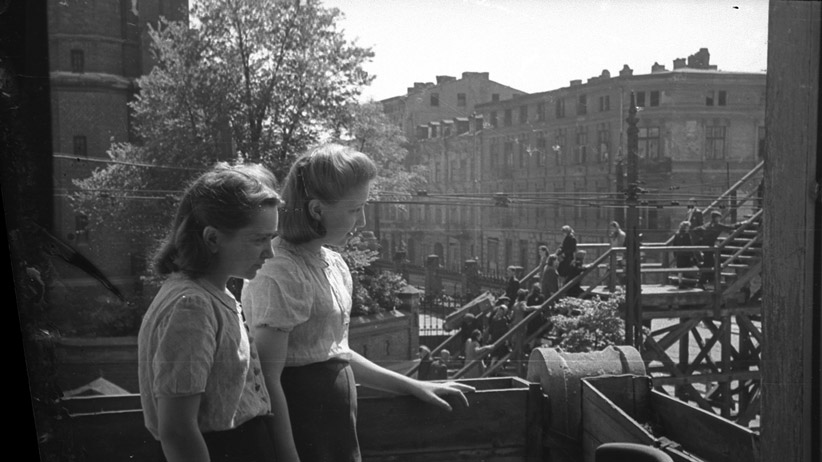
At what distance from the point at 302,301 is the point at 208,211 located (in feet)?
0.81

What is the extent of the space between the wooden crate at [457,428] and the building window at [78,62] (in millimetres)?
861

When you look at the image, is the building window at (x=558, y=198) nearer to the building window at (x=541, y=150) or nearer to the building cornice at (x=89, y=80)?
the building window at (x=541, y=150)

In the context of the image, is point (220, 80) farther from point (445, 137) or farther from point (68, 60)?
point (445, 137)

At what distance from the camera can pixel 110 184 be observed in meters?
1.06

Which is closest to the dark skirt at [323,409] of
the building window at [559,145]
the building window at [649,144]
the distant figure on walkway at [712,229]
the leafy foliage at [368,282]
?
the leafy foliage at [368,282]

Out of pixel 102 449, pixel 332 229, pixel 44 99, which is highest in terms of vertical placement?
pixel 44 99

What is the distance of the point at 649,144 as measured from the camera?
1.57 m

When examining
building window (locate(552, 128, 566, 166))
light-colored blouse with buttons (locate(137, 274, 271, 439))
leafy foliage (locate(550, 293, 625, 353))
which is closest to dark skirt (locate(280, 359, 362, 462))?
light-colored blouse with buttons (locate(137, 274, 271, 439))

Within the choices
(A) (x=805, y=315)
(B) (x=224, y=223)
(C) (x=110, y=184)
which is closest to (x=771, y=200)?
(A) (x=805, y=315)

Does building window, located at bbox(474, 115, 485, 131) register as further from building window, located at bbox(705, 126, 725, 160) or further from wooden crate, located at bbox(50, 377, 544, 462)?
wooden crate, located at bbox(50, 377, 544, 462)

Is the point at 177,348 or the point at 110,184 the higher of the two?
the point at 110,184

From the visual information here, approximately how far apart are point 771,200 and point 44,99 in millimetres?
1131

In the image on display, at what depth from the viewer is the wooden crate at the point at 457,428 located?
4.79 feet

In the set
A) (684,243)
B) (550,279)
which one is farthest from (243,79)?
(550,279)
